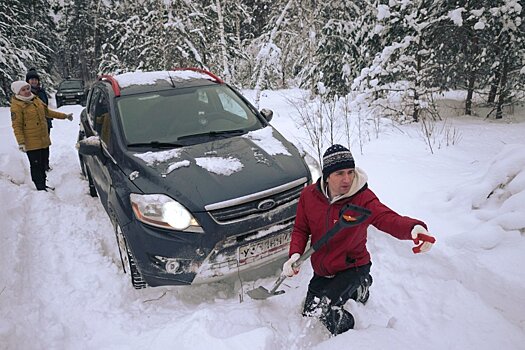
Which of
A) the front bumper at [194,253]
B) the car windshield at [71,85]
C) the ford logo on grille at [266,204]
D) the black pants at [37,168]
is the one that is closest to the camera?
the front bumper at [194,253]

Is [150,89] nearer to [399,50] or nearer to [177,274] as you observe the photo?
[177,274]

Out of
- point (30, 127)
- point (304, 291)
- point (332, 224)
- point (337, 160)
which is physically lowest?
point (304, 291)

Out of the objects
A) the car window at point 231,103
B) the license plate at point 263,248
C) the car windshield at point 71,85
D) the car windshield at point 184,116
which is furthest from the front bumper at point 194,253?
the car windshield at point 71,85

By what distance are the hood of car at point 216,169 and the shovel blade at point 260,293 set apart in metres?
0.81

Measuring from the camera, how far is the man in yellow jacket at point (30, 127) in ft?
17.3

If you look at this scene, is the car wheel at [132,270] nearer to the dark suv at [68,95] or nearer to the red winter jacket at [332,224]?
the red winter jacket at [332,224]

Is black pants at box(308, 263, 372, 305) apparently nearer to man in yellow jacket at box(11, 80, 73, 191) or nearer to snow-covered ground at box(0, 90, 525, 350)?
snow-covered ground at box(0, 90, 525, 350)

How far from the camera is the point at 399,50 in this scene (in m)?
8.84

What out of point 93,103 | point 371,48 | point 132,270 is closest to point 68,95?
point 371,48

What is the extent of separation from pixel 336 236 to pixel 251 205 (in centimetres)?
80

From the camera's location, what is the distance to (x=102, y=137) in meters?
4.01

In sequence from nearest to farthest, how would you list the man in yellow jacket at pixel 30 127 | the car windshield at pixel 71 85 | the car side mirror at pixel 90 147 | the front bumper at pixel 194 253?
the front bumper at pixel 194 253, the car side mirror at pixel 90 147, the man in yellow jacket at pixel 30 127, the car windshield at pixel 71 85

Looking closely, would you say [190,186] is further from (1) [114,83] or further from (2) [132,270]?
(1) [114,83]

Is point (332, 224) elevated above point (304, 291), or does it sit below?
above
